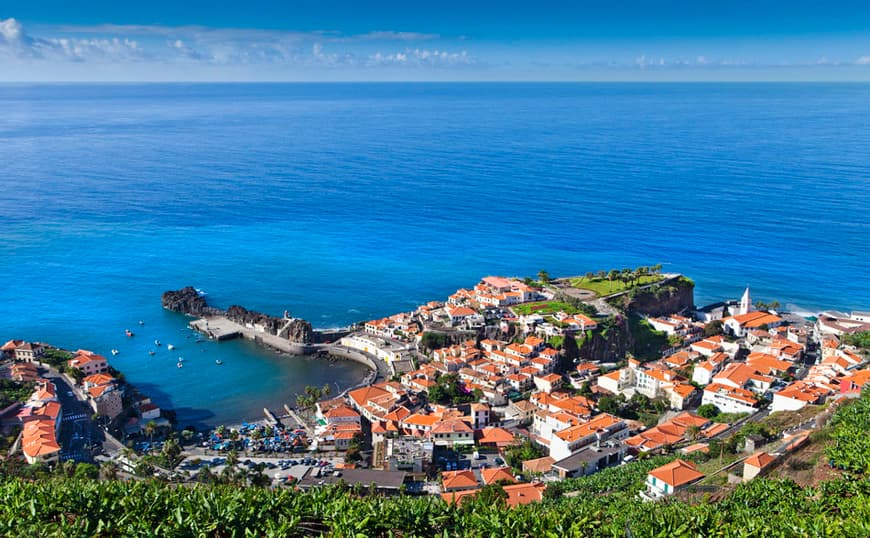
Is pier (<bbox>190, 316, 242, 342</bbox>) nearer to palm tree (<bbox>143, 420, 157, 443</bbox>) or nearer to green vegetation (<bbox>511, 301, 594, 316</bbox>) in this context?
palm tree (<bbox>143, 420, 157, 443</bbox>)

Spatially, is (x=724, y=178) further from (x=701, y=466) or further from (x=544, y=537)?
(x=544, y=537)

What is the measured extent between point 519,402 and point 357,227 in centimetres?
4056

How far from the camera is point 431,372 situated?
4197 cm

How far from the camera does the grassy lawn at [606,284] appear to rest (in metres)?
51.0

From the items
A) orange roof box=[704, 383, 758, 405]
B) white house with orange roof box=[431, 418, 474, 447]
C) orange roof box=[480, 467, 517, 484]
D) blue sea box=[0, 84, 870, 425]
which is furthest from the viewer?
blue sea box=[0, 84, 870, 425]

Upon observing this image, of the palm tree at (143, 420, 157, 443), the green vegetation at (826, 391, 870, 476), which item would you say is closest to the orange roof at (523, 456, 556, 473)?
the green vegetation at (826, 391, 870, 476)

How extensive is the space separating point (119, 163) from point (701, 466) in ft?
334

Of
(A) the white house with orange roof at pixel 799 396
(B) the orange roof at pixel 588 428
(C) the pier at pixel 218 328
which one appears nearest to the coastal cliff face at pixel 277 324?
(C) the pier at pixel 218 328

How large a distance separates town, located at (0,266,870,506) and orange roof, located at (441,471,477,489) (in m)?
0.11

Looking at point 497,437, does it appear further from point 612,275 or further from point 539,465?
point 612,275

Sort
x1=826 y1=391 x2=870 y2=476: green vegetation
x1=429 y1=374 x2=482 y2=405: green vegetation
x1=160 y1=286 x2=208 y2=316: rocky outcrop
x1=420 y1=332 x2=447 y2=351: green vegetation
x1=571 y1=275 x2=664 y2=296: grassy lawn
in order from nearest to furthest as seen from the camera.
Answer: x1=826 y1=391 x2=870 y2=476: green vegetation, x1=429 y1=374 x2=482 y2=405: green vegetation, x1=420 y1=332 x2=447 y2=351: green vegetation, x1=571 y1=275 x2=664 y2=296: grassy lawn, x1=160 y1=286 x2=208 y2=316: rocky outcrop

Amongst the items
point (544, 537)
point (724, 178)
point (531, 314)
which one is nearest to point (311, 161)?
point (724, 178)

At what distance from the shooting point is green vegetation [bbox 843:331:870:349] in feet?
138

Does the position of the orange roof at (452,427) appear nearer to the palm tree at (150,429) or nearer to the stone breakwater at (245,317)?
the palm tree at (150,429)
